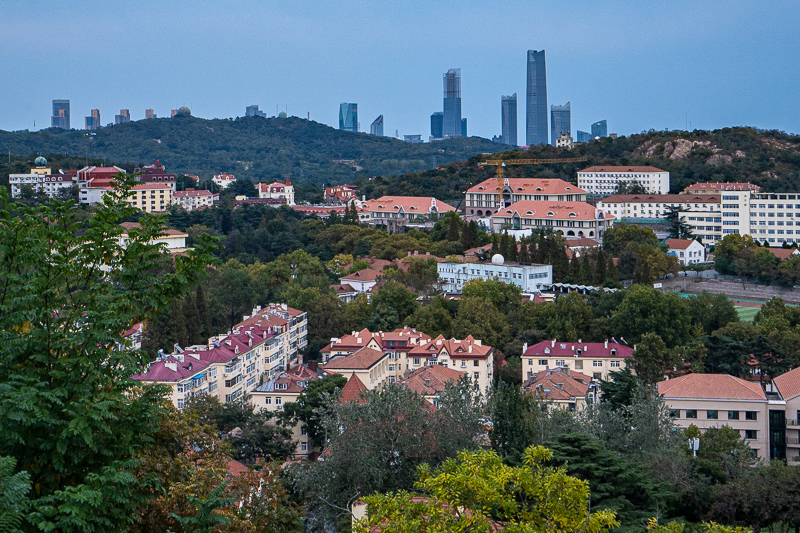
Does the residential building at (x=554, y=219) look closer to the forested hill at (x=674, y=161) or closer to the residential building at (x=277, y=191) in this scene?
the forested hill at (x=674, y=161)

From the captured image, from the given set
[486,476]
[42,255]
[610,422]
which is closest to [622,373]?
[610,422]

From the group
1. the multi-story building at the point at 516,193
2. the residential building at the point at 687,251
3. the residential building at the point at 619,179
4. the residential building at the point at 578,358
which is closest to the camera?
the residential building at the point at 578,358

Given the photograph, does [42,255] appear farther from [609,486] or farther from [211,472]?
[609,486]

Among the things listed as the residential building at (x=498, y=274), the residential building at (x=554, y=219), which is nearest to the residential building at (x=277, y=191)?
the residential building at (x=554, y=219)

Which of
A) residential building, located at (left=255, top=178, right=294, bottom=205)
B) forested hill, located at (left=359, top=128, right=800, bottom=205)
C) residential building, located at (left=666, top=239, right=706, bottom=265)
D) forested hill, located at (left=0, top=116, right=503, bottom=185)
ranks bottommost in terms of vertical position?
residential building, located at (left=666, top=239, right=706, bottom=265)

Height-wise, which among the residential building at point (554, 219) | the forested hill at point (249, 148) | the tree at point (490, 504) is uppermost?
the forested hill at point (249, 148)

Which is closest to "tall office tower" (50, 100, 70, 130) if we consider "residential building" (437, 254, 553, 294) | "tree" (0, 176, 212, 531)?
"residential building" (437, 254, 553, 294)

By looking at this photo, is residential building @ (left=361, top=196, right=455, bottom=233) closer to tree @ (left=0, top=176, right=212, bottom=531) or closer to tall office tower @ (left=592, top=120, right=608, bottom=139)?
tree @ (left=0, top=176, right=212, bottom=531)
